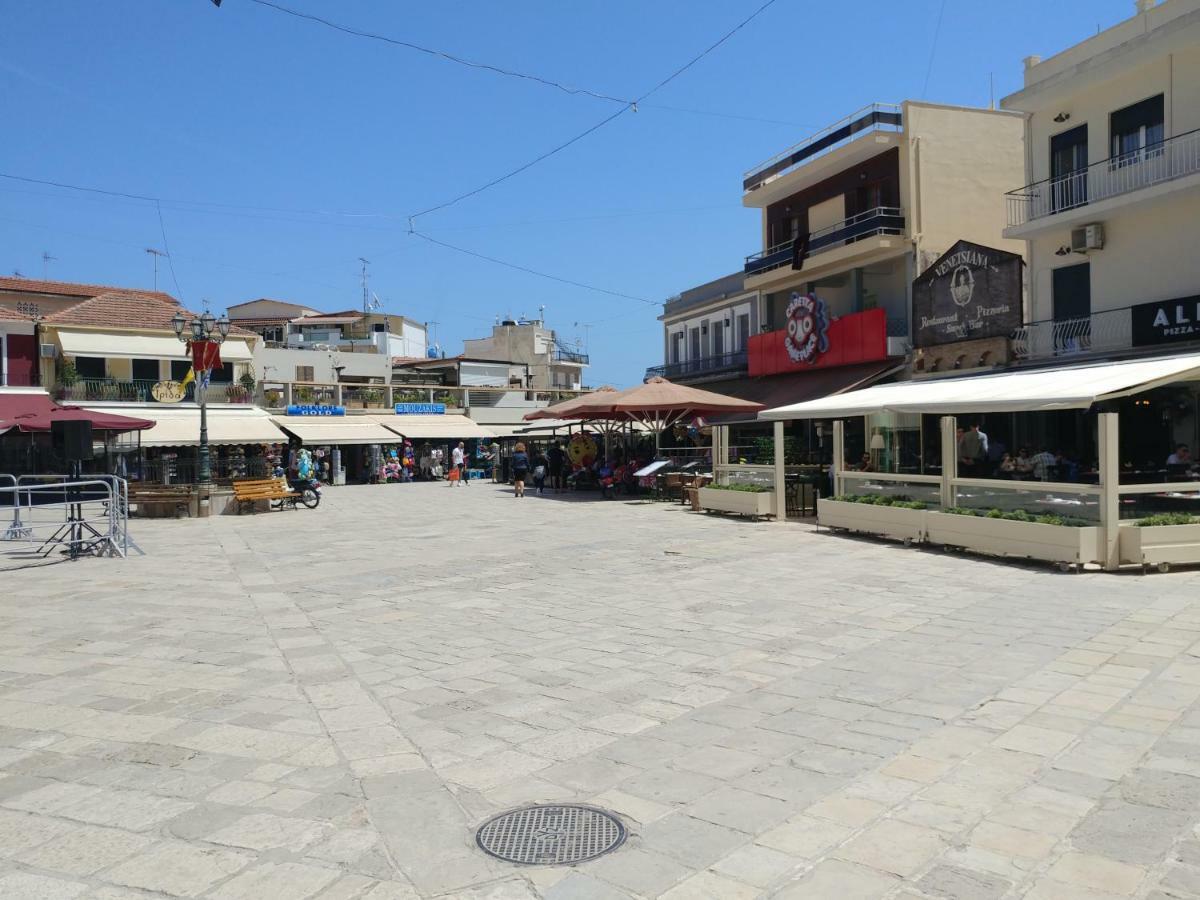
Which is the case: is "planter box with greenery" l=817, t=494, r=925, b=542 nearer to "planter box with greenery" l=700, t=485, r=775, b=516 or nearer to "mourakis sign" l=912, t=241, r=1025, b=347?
"planter box with greenery" l=700, t=485, r=775, b=516

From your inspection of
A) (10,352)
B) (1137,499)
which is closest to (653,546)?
(1137,499)

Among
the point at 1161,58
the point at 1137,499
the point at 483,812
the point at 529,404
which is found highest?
the point at 1161,58

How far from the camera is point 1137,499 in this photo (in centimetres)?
943

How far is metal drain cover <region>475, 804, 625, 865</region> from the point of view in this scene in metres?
3.27

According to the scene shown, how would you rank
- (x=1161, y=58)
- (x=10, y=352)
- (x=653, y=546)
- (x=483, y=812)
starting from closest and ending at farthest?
(x=483, y=812) < (x=653, y=546) < (x=1161, y=58) < (x=10, y=352)

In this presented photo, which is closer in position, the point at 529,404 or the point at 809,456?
the point at 809,456

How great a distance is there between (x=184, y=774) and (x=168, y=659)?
8.01ft

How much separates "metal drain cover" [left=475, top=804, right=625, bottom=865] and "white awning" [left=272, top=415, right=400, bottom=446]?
29828 mm

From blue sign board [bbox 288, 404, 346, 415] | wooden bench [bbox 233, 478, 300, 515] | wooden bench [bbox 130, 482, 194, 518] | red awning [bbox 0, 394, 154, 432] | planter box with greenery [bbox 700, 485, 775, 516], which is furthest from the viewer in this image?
blue sign board [bbox 288, 404, 346, 415]

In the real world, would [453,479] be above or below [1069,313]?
below

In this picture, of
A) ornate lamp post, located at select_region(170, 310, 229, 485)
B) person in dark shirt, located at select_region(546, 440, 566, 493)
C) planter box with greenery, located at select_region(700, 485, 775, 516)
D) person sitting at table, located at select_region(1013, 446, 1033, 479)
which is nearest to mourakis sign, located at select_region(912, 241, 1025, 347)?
person sitting at table, located at select_region(1013, 446, 1033, 479)

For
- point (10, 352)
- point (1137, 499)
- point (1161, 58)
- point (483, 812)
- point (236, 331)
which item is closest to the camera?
point (483, 812)

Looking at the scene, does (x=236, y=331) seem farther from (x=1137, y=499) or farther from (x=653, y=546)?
(x=1137, y=499)

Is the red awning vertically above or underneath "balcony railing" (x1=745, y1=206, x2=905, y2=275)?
underneath
